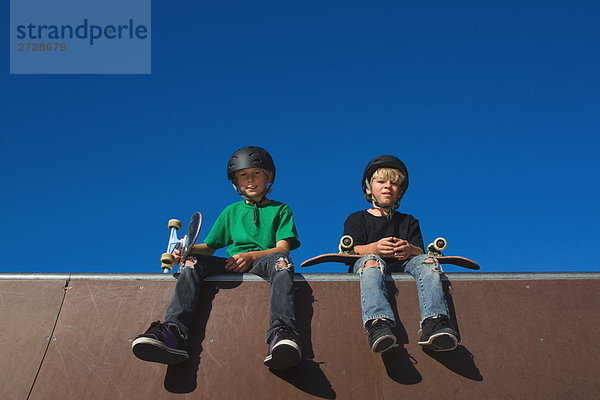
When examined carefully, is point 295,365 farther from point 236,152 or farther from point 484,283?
point 236,152

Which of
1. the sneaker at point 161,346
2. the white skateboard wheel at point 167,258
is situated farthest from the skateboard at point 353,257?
the sneaker at point 161,346

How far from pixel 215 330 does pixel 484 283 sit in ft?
7.58

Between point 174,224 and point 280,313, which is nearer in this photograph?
point 280,313

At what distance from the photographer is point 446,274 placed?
13.7 feet

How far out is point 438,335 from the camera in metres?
3.30

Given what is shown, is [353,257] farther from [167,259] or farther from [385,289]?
[167,259]

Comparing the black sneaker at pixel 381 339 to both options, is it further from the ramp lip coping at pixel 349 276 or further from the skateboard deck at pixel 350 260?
the skateboard deck at pixel 350 260

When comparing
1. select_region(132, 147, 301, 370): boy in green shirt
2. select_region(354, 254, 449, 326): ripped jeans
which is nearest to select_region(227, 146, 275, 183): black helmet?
select_region(132, 147, 301, 370): boy in green shirt

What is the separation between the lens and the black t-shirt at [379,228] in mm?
4691

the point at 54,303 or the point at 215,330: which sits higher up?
the point at 54,303

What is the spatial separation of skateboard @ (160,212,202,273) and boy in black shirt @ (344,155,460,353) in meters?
1.44

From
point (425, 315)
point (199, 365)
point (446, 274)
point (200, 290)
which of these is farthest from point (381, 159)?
point (199, 365)

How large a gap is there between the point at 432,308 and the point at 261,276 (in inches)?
57.7

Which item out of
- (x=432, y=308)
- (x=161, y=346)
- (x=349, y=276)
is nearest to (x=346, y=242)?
(x=349, y=276)
